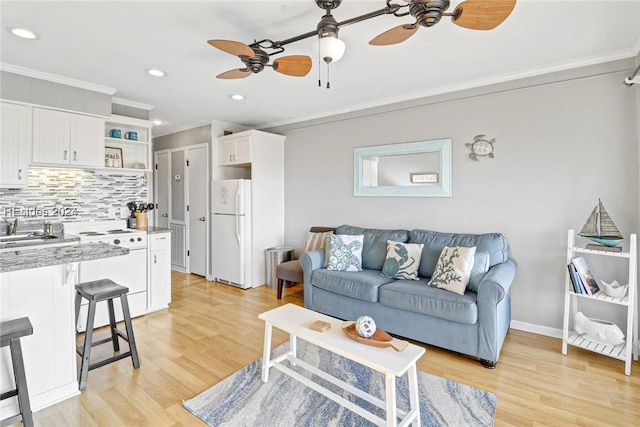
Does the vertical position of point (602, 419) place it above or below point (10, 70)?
below

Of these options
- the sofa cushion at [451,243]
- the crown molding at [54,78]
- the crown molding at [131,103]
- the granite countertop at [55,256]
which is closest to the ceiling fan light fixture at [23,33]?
the crown molding at [54,78]

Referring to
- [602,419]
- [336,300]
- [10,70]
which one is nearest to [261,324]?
[336,300]

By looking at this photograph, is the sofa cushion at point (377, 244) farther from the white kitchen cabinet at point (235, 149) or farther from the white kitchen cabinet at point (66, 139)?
the white kitchen cabinet at point (66, 139)

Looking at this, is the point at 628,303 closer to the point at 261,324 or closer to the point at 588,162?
the point at 588,162

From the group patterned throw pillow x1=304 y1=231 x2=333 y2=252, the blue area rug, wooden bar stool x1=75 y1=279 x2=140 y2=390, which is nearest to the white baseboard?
the blue area rug

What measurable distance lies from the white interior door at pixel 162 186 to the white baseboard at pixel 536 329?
5.26 metres

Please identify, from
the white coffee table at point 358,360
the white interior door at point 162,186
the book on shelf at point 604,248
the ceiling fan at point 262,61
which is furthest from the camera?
the white interior door at point 162,186

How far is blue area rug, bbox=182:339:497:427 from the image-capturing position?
1888 millimetres

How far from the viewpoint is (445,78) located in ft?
10.4

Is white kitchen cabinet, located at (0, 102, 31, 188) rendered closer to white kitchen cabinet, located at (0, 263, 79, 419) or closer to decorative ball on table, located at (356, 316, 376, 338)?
white kitchen cabinet, located at (0, 263, 79, 419)

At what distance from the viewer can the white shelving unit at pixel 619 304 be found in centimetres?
235

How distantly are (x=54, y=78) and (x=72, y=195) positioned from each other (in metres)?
1.22

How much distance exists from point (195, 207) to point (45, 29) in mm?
3148

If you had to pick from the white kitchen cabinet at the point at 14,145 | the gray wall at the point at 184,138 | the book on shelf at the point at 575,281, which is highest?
the gray wall at the point at 184,138
